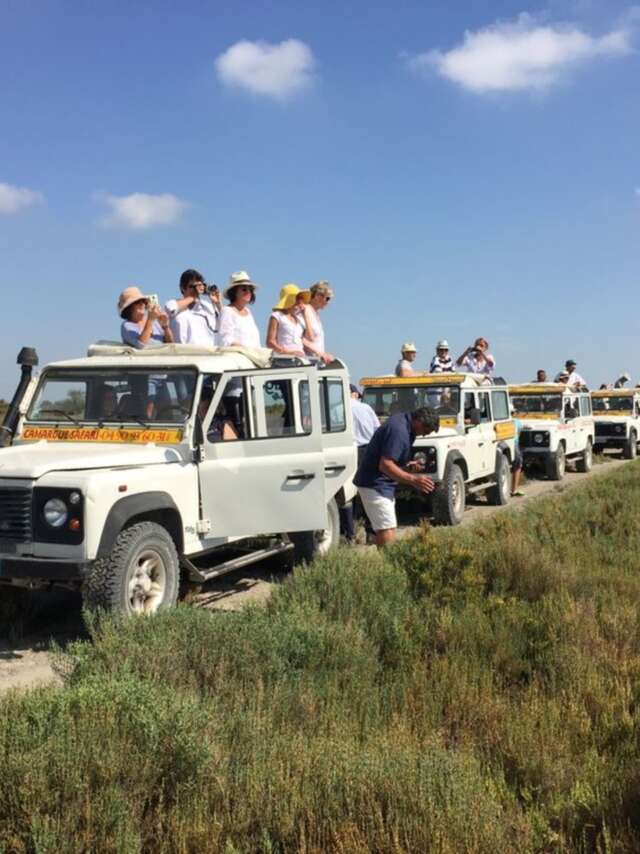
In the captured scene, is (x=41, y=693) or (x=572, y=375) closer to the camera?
(x=41, y=693)

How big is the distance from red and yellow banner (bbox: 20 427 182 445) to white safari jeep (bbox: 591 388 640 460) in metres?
17.6

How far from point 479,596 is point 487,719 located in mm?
2120

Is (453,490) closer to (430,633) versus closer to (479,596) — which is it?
(479,596)

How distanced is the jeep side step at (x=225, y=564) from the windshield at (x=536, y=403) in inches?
423

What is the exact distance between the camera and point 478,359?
14695mm

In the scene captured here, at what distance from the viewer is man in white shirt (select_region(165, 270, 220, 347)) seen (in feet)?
27.1

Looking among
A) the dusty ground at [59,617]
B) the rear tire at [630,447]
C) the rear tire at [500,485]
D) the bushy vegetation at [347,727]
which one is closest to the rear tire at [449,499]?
the rear tire at [500,485]

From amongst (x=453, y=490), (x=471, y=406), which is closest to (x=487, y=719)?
(x=453, y=490)

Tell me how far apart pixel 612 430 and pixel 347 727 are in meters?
19.6

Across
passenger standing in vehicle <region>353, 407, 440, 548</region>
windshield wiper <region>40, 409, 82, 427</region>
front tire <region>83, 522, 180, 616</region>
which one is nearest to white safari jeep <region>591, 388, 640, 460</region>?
passenger standing in vehicle <region>353, 407, 440, 548</region>

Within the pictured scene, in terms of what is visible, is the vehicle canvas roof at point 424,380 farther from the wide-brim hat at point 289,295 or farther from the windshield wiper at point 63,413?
Answer: the windshield wiper at point 63,413

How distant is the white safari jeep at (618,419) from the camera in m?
21.8

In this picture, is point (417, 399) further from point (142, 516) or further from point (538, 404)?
point (142, 516)

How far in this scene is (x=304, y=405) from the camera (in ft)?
23.3
